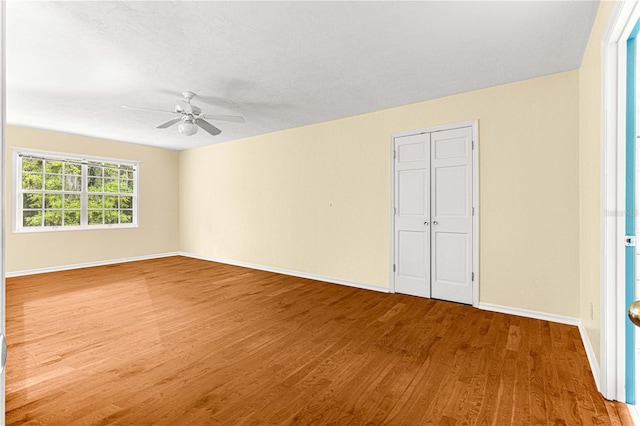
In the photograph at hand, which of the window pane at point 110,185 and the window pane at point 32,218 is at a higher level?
the window pane at point 110,185

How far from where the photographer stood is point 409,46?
9.24ft

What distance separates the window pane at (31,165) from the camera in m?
5.62

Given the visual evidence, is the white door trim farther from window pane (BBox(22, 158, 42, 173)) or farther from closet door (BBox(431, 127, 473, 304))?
window pane (BBox(22, 158, 42, 173))

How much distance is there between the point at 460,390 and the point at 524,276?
6.46 ft

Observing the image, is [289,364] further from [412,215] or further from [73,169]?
[73,169]

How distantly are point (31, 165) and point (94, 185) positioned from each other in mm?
1016

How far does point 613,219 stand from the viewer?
1.99m

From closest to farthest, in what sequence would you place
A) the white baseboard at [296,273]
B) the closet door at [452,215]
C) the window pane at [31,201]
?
the closet door at [452,215], the white baseboard at [296,273], the window pane at [31,201]

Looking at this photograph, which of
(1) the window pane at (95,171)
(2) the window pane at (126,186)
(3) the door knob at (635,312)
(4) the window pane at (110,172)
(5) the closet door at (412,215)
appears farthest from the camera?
(2) the window pane at (126,186)

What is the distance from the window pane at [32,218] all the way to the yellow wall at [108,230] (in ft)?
0.68

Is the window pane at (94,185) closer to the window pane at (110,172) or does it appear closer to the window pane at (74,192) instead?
the window pane at (74,192)

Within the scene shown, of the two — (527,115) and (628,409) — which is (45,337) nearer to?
(628,409)

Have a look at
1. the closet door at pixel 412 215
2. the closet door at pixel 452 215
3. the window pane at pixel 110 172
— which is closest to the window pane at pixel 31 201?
the window pane at pixel 110 172

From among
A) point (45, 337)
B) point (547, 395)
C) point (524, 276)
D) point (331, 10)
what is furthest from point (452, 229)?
point (45, 337)
